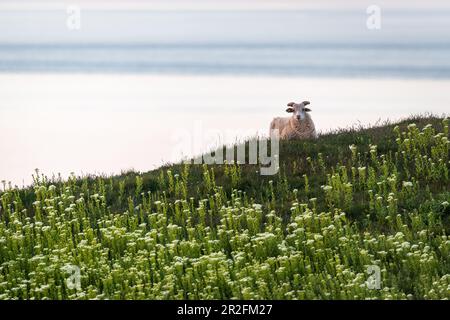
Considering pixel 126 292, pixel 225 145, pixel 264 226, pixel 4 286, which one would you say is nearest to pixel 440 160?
pixel 264 226

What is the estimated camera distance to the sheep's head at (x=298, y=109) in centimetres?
2511

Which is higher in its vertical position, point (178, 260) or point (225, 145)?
point (225, 145)

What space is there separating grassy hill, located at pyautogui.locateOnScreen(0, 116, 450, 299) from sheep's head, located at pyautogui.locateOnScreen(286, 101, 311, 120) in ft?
5.13

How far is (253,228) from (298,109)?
8.33 metres

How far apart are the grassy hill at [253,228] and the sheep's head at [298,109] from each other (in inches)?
61.6

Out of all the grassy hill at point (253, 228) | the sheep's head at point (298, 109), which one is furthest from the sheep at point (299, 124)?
the grassy hill at point (253, 228)

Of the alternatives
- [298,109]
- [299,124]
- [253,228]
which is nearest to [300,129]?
[299,124]

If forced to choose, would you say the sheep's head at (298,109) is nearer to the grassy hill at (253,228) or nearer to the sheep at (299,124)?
the sheep at (299,124)

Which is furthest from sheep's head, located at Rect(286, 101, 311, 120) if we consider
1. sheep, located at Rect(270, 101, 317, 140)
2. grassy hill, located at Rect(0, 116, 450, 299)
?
grassy hill, located at Rect(0, 116, 450, 299)

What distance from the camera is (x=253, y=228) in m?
17.4
